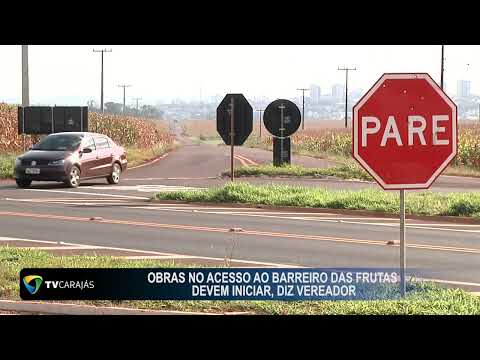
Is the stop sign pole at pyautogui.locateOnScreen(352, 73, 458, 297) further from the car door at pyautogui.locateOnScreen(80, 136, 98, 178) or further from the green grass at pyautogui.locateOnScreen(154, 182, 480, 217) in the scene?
the car door at pyautogui.locateOnScreen(80, 136, 98, 178)

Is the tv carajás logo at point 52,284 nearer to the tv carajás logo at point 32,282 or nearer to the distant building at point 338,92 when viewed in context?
the tv carajás logo at point 32,282

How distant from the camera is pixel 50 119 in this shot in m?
36.2

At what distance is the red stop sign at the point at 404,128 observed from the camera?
27.0 feet

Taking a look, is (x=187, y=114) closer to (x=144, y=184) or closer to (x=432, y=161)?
(x=144, y=184)

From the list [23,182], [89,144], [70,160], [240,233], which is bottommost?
[240,233]

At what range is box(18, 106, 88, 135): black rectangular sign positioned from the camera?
3575 cm

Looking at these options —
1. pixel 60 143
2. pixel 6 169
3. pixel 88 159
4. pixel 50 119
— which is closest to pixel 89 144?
pixel 88 159

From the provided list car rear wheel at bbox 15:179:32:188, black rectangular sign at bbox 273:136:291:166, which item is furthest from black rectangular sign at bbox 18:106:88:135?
car rear wheel at bbox 15:179:32:188

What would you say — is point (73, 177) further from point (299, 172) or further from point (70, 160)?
point (299, 172)

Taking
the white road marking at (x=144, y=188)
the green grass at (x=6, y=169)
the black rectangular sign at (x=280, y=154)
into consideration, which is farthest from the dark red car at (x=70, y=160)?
the black rectangular sign at (x=280, y=154)

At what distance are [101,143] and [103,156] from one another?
0.43m

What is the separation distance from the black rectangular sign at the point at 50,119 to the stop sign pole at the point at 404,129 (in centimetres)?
2846

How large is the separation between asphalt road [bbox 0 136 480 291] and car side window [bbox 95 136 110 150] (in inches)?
133

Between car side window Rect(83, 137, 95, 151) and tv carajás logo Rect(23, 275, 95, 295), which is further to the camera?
car side window Rect(83, 137, 95, 151)
